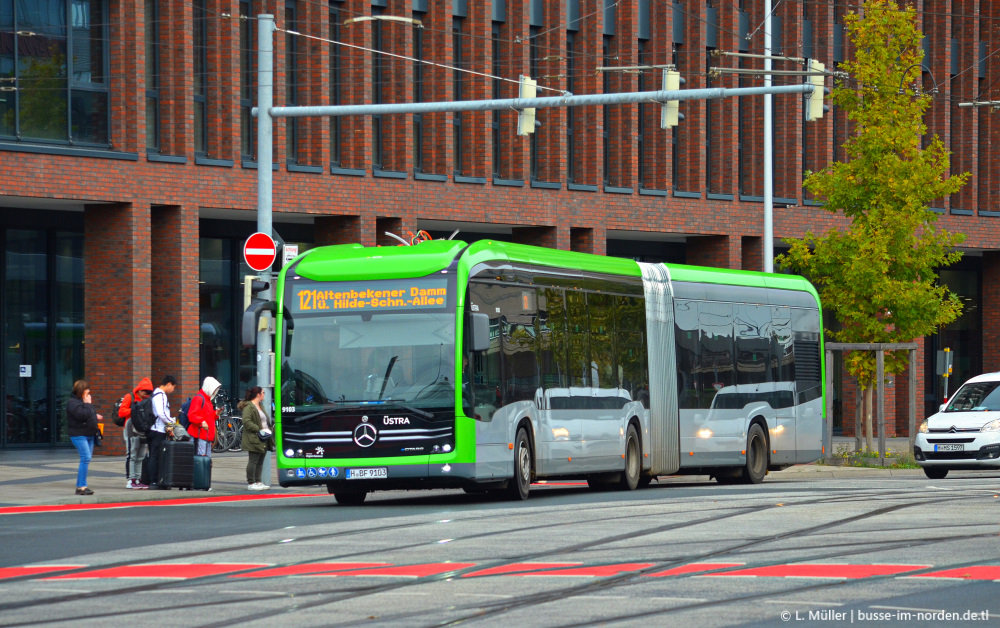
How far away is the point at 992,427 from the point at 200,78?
1799 centimetres

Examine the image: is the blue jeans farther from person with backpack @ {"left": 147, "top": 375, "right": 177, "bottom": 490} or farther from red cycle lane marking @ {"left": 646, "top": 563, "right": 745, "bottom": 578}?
red cycle lane marking @ {"left": 646, "top": 563, "right": 745, "bottom": 578}

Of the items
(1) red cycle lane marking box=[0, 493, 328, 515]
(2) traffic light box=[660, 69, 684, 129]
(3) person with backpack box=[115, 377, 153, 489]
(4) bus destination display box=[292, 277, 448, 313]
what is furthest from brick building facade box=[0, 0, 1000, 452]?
(4) bus destination display box=[292, 277, 448, 313]

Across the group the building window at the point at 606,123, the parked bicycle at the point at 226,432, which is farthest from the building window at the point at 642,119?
the parked bicycle at the point at 226,432

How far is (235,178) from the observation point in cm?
3562

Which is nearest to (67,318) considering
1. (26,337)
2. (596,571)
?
(26,337)

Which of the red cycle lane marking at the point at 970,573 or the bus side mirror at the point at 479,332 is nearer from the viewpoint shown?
the red cycle lane marking at the point at 970,573

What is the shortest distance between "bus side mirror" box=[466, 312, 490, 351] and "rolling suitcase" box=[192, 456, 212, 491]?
578 centimetres

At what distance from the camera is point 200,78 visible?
3525 cm

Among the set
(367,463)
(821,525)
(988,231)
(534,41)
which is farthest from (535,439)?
(988,231)

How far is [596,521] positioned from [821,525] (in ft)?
7.22

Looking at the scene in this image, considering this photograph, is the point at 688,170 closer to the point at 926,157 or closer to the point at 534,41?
the point at 534,41

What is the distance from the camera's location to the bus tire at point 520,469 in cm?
2023

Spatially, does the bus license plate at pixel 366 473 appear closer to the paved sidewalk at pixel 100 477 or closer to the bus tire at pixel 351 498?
the bus tire at pixel 351 498

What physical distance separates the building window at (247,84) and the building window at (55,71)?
133 inches
